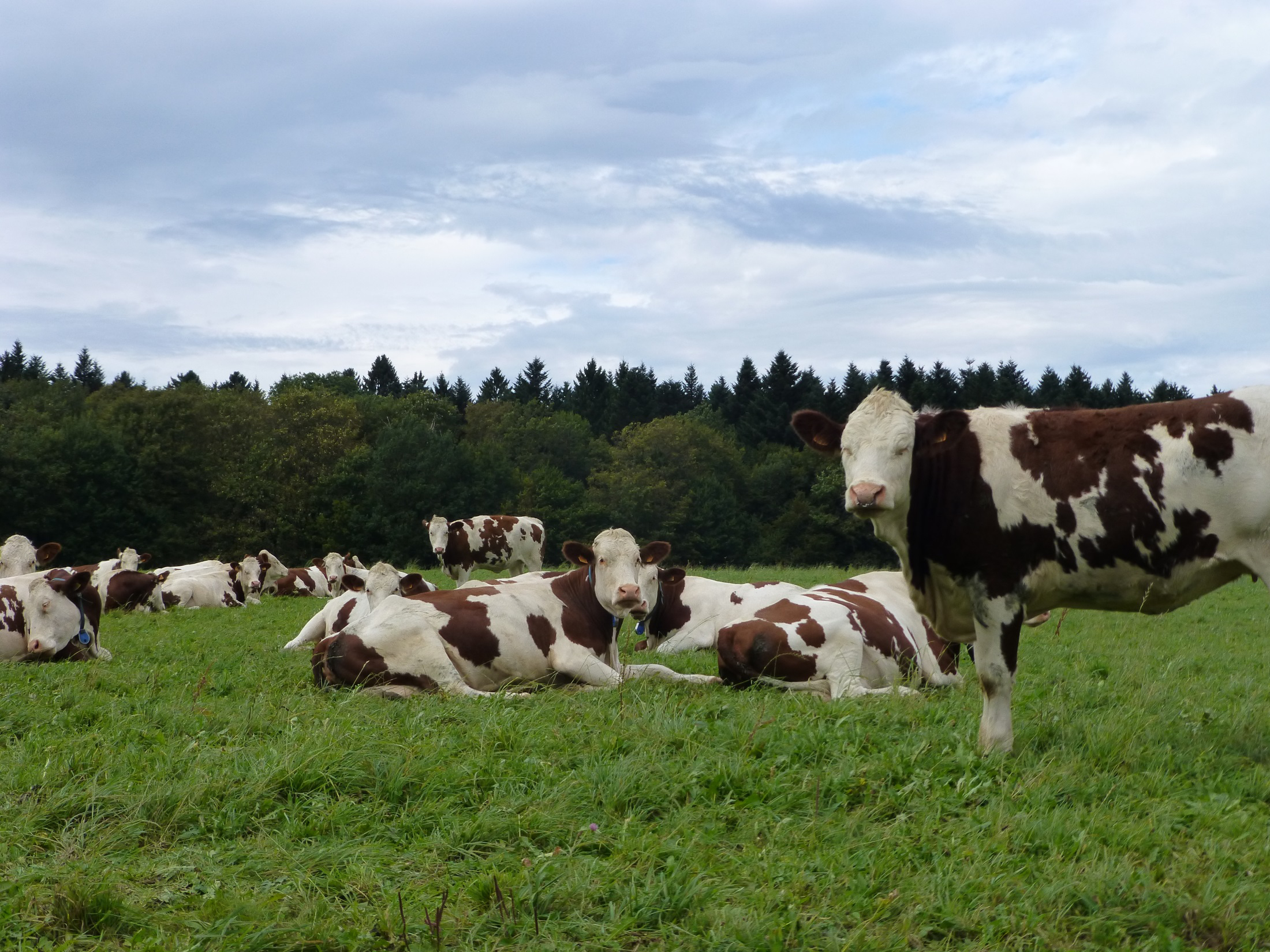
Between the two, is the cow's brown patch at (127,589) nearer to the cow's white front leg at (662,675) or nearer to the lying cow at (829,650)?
the cow's white front leg at (662,675)

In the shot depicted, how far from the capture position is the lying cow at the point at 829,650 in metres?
8.92

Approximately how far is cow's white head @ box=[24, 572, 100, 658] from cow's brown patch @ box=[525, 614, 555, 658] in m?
5.79

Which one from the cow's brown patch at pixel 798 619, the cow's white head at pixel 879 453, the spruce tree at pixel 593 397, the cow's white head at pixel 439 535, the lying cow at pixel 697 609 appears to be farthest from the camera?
the spruce tree at pixel 593 397

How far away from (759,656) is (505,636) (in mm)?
2100

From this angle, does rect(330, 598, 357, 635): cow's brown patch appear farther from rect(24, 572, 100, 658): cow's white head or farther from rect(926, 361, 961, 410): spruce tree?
rect(926, 361, 961, 410): spruce tree

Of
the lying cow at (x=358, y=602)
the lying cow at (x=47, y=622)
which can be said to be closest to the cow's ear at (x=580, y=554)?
the lying cow at (x=358, y=602)

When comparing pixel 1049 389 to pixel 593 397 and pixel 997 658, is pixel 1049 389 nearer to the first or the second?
pixel 593 397

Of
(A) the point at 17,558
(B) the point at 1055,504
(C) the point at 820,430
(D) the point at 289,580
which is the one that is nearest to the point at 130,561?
(D) the point at 289,580

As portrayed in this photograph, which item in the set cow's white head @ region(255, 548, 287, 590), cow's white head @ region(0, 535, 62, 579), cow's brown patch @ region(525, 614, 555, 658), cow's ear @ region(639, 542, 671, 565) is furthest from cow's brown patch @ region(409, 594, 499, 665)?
cow's white head @ region(255, 548, 287, 590)

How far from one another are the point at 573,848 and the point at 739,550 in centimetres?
6709

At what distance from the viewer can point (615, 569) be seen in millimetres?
10125

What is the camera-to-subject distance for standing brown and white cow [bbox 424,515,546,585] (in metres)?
29.2

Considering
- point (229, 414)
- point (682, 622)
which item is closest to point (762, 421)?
point (229, 414)

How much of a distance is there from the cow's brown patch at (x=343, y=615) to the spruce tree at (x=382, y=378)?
114453 millimetres
